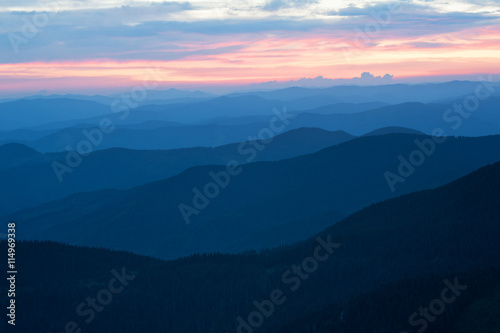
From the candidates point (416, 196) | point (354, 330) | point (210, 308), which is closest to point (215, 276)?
point (210, 308)

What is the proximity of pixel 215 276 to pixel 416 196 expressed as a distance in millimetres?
76100

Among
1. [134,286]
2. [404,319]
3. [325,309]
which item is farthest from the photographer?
[134,286]

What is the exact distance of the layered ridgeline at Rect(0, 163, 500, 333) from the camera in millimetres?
127688

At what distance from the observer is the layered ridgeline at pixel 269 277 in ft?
419

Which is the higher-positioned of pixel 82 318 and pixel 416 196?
pixel 416 196

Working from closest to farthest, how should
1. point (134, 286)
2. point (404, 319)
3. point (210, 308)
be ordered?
point (404, 319) → point (210, 308) → point (134, 286)

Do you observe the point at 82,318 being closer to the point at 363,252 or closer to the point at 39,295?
the point at 39,295

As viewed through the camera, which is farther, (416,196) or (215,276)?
(416,196)

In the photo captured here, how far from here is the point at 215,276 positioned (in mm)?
153000

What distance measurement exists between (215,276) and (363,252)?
134 feet

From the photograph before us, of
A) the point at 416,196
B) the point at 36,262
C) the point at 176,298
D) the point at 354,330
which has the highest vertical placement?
the point at 416,196

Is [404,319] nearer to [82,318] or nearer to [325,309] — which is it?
[325,309]

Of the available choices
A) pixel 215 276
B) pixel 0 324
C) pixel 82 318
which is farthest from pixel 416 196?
pixel 0 324

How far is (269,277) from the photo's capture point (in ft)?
489
